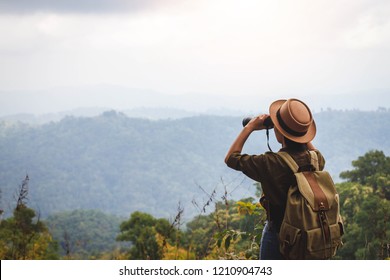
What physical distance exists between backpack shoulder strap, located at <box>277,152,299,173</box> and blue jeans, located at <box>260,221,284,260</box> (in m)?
0.21

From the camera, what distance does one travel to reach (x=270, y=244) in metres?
1.63

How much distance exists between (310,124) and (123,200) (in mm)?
91126

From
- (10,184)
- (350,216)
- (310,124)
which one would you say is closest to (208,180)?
(10,184)

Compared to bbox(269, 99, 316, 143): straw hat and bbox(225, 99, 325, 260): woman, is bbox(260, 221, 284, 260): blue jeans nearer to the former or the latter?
bbox(225, 99, 325, 260): woman

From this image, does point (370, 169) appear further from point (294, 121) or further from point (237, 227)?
point (294, 121)

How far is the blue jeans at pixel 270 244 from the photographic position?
1.61 metres

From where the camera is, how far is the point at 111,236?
1639 inches

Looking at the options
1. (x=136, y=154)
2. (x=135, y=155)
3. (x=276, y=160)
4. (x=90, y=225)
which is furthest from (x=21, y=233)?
(x=136, y=154)

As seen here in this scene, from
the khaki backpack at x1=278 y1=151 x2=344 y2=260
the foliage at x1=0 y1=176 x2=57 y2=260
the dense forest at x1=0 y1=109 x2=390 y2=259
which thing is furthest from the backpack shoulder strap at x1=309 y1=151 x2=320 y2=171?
the dense forest at x1=0 y1=109 x2=390 y2=259

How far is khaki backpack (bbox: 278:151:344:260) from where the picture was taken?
1.51 meters

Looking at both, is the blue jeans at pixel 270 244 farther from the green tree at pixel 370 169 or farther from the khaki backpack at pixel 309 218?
the green tree at pixel 370 169

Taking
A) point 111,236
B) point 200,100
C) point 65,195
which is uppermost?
point 200,100

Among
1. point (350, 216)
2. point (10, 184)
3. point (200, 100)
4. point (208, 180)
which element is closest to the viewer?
point (350, 216)

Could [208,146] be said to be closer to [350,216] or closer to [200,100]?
[200,100]
